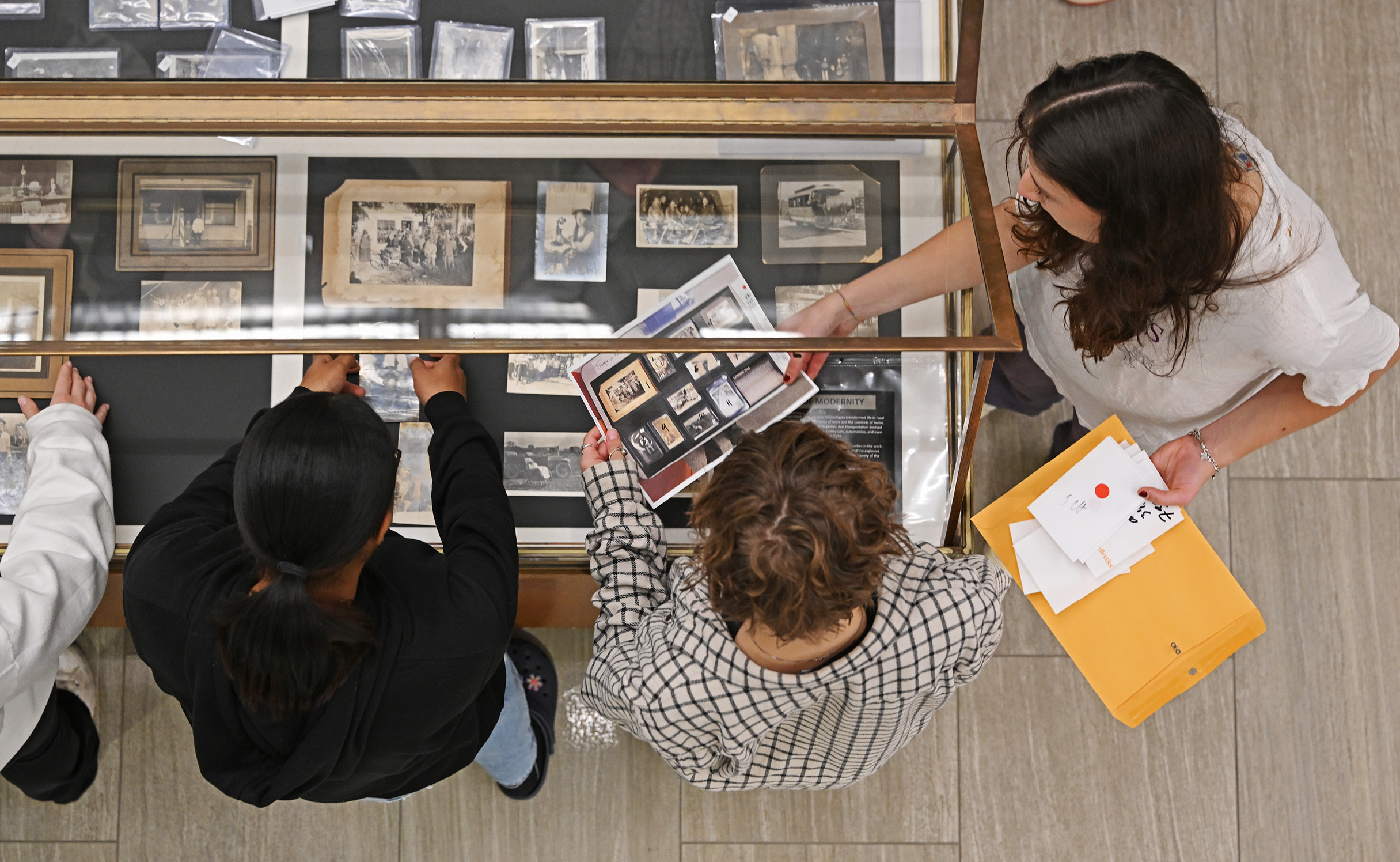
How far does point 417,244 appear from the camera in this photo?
4.37ft

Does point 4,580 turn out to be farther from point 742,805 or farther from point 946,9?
point 946,9

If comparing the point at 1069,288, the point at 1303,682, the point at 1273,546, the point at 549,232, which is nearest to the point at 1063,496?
the point at 1069,288

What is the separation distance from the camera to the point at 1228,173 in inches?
42.6

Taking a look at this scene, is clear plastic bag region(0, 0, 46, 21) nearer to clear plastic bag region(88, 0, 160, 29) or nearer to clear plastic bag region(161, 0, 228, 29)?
clear plastic bag region(88, 0, 160, 29)

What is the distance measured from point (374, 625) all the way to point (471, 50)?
0.88 meters

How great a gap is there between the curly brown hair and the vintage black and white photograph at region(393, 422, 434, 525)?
61cm

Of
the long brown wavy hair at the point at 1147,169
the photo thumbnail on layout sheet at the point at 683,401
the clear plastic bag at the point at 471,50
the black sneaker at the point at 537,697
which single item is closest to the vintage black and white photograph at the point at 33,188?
the clear plastic bag at the point at 471,50

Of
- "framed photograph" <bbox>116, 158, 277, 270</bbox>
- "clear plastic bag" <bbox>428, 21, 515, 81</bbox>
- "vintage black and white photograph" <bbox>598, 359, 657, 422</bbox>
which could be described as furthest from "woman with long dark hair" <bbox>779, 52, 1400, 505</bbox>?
"framed photograph" <bbox>116, 158, 277, 270</bbox>

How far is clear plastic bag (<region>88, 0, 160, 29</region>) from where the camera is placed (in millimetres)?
1363

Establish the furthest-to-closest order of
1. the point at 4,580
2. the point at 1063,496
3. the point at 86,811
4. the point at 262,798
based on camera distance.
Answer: the point at 86,811, the point at 1063,496, the point at 4,580, the point at 262,798

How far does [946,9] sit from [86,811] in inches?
97.6

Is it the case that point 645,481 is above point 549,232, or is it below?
below

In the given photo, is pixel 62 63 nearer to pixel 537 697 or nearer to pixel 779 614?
pixel 779 614

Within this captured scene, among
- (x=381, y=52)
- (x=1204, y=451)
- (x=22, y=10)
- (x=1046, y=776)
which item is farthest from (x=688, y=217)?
(x=1046, y=776)
